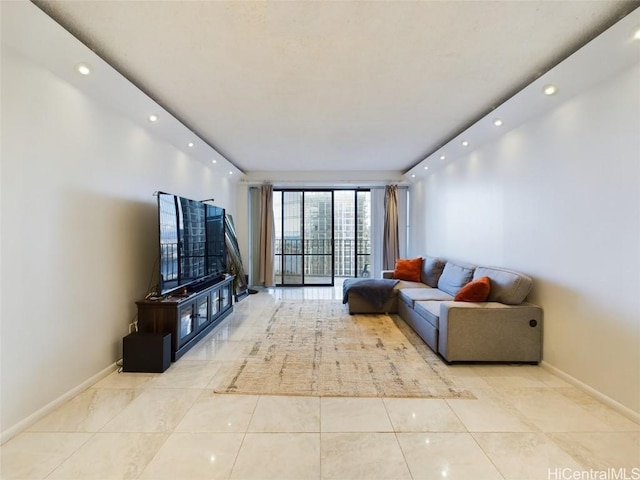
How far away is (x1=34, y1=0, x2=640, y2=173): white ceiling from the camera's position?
5.92ft

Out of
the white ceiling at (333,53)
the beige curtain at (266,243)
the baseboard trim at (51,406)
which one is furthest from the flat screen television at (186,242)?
the beige curtain at (266,243)

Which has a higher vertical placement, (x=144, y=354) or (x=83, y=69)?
(x=83, y=69)

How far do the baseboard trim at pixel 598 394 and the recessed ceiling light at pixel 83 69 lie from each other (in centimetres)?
445

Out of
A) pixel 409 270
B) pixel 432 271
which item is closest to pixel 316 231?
pixel 409 270

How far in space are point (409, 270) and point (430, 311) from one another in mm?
2052

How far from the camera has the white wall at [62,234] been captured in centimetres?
189

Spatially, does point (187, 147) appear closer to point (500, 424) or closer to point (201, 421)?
point (201, 421)

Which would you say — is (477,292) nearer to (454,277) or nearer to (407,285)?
(454,277)

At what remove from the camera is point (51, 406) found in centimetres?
212

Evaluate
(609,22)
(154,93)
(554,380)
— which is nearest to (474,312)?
(554,380)

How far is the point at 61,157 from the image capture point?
88.5 inches

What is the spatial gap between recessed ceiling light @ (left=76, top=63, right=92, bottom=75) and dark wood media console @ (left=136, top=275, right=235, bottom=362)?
196 centimetres

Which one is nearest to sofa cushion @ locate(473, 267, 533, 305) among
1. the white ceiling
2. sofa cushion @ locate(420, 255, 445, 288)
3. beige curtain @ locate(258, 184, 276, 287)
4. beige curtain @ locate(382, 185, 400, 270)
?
sofa cushion @ locate(420, 255, 445, 288)

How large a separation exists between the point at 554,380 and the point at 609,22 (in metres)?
2.68
